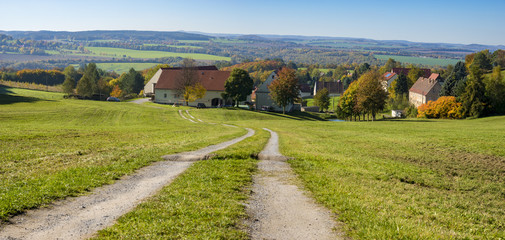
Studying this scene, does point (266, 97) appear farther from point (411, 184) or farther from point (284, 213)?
point (284, 213)

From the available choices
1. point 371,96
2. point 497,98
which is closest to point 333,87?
point 497,98

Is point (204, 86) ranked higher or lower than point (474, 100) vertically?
higher

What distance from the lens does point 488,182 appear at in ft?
61.7

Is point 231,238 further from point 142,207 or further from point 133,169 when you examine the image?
point 133,169

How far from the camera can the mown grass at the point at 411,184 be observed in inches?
427

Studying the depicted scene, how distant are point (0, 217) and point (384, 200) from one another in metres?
13.4

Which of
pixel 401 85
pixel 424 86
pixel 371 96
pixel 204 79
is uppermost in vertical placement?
pixel 401 85

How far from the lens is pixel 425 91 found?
109688 millimetres

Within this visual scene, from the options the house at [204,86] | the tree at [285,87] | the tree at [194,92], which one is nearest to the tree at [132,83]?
the house at [204,86]

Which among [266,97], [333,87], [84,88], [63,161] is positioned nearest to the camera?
[63,161]

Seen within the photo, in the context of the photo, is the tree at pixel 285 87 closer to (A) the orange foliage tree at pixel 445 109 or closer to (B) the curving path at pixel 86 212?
(A) the orange foliage tree at pixel 445 109

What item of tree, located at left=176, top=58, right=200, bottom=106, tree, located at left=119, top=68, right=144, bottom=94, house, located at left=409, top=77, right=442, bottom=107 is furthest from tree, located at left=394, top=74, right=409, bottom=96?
tree, located at left=119, top=68, right=144, bottom=94

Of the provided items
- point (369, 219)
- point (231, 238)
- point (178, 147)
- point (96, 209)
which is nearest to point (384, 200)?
point (369, 219)

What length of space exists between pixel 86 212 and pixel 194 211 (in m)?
3.57
